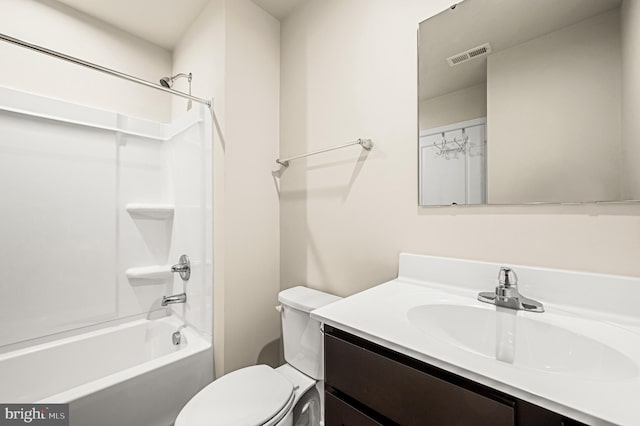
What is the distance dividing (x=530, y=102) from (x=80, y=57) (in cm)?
245

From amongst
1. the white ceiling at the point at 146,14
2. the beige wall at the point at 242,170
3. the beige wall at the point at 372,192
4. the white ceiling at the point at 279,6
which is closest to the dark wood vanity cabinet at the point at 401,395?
the beige wall at the point at 372,192

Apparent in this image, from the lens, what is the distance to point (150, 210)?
189 centimetres

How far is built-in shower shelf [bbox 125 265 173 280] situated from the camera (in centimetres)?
183

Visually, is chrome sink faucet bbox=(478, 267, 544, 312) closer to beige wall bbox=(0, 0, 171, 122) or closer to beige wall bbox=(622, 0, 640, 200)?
beige wall bbox=(622, 0, 640, 200)

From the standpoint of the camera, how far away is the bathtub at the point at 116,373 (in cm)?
110

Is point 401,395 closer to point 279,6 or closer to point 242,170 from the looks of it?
point 242,170

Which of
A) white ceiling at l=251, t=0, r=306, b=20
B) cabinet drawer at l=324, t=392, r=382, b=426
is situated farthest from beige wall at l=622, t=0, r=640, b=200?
white ceiling at l=251, t=0, r=306, b=20

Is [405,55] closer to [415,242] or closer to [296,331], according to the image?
[415,242]

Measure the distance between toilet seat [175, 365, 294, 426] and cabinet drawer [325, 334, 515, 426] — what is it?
16.1 inches

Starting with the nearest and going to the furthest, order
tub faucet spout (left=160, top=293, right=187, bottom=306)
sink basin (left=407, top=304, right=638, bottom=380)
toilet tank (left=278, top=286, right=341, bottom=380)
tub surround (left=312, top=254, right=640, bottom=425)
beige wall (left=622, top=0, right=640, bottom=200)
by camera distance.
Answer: tub surround (left=312, top=254, right=640, bottom=425), sink basin (left=407, top=304, right=638, bottom=380), beige wall (left=622, top=0, right=640, bottom=200), toilet tank (left=278, top=286, right=341, bottom=380), tub faucet spout (left=160, top=293, right=187, bottom=306)

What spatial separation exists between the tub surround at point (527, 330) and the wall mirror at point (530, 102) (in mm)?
262

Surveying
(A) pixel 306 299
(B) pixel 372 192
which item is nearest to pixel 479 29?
(B) pixel 372 192

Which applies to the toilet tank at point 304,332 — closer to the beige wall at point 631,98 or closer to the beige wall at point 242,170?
the beige wall at point 242,170

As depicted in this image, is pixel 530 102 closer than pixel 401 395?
No
